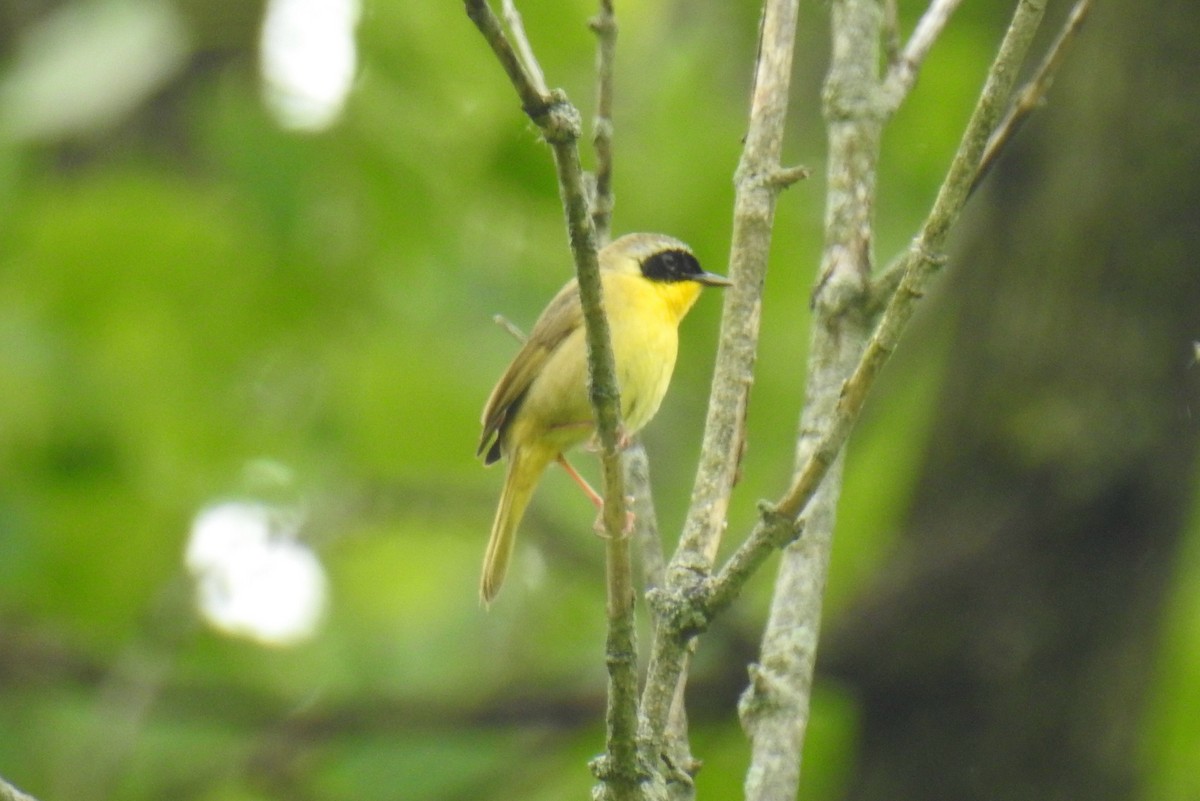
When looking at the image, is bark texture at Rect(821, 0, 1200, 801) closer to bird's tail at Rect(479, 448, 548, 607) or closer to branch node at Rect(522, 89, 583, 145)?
bird's tail at Rect(479, 448, 548, 607)

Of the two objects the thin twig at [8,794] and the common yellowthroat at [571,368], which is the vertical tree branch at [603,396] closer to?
the thin twig at [8,794]

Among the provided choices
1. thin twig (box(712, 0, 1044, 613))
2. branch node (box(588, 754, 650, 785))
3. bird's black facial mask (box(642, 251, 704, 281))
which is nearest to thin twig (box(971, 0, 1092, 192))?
thin twig (box(712, 0, 1044, 613))

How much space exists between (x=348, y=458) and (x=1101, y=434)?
340 cm

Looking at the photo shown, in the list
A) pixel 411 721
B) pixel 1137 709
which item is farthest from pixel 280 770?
pixel 1137 709

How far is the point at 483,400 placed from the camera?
6.96 meters

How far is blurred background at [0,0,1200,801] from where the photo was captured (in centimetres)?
611

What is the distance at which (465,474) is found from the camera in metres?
7.35

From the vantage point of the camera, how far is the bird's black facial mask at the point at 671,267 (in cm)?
551

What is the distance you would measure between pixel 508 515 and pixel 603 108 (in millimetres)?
1715

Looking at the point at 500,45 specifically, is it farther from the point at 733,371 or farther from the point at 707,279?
the point at 707,279

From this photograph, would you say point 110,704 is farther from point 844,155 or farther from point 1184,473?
point 1184,473

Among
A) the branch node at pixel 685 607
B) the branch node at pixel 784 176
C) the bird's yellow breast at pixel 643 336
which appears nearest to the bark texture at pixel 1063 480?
the bird's yellow breast at pixel 643 336

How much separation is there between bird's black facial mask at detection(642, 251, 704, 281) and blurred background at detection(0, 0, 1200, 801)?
33.7 inches

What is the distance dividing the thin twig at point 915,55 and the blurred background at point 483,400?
2043 mm
